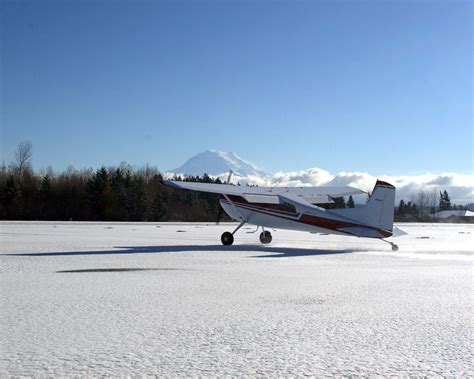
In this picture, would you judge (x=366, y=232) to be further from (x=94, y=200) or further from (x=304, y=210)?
(x=94, y=200)

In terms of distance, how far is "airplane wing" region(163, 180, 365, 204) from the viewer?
1748cm

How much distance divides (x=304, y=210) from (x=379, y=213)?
2476 millimetres

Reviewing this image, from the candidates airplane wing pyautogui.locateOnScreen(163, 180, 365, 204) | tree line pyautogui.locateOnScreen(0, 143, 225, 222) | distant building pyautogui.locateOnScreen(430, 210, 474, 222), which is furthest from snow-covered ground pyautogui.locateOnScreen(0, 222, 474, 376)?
distant building pyautogui.locateOnScreen(430, 210, 474, 222)

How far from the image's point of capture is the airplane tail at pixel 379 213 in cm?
1595

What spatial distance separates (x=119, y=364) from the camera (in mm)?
4078

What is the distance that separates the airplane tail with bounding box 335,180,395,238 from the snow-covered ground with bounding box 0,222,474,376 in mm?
4854

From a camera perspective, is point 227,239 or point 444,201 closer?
point 227,239

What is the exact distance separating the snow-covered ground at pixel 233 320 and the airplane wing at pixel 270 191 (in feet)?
21.4

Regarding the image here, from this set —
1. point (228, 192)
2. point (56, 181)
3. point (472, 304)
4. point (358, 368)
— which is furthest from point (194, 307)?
point (56, 181)

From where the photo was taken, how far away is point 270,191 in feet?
62.1

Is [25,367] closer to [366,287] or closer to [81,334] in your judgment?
[81,334]

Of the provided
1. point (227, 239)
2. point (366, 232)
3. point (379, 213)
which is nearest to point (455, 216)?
point (379, 213)

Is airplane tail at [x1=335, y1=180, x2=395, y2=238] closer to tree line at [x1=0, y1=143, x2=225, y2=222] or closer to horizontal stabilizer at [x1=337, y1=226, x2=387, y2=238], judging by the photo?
horizontal stabilizer at [x1=337, y1=226, x2=387, y2=238]

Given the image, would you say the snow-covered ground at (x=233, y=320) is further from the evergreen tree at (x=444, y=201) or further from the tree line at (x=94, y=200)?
the evergreen tree at (x=444, y=201)
